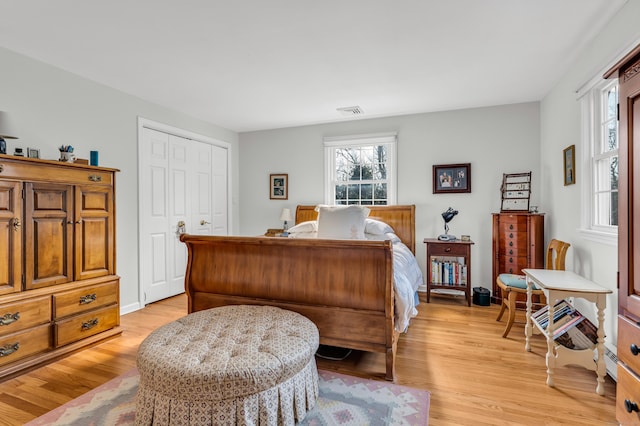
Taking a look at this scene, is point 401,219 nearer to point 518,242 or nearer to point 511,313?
point 518,242

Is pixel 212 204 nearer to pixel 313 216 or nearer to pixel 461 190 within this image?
pixel 313 216

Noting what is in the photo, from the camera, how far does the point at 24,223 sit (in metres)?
2.29

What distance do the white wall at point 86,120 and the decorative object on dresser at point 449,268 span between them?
346 cm

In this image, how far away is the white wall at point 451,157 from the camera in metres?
3.91

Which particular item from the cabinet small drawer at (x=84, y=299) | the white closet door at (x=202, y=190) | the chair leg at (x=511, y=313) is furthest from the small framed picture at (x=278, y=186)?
the chair leg at (x=511, y=313)

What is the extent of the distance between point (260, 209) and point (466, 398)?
3999 millimetres

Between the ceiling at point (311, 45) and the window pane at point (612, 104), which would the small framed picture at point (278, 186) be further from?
the window pane at point (612, 104)

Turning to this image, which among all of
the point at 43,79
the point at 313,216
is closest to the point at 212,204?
the point at 313,216

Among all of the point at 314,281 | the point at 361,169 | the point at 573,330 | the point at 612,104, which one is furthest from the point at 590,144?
the point at 361,169

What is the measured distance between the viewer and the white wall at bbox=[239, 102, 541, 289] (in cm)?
391

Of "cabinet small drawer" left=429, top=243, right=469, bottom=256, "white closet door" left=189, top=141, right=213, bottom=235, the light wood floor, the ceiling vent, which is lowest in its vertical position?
the light wood floor

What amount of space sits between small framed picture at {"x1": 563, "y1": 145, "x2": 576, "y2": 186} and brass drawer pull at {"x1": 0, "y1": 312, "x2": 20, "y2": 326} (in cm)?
454

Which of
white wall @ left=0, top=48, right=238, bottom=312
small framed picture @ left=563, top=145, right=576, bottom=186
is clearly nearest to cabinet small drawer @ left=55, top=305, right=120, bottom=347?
white wall @ left=0, top=48, right=238, bottom=312

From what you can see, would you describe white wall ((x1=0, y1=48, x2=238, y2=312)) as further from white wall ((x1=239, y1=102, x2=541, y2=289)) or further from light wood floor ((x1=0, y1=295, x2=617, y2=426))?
white wall ((x1=239, y1=102, x2=541, y2=289))
